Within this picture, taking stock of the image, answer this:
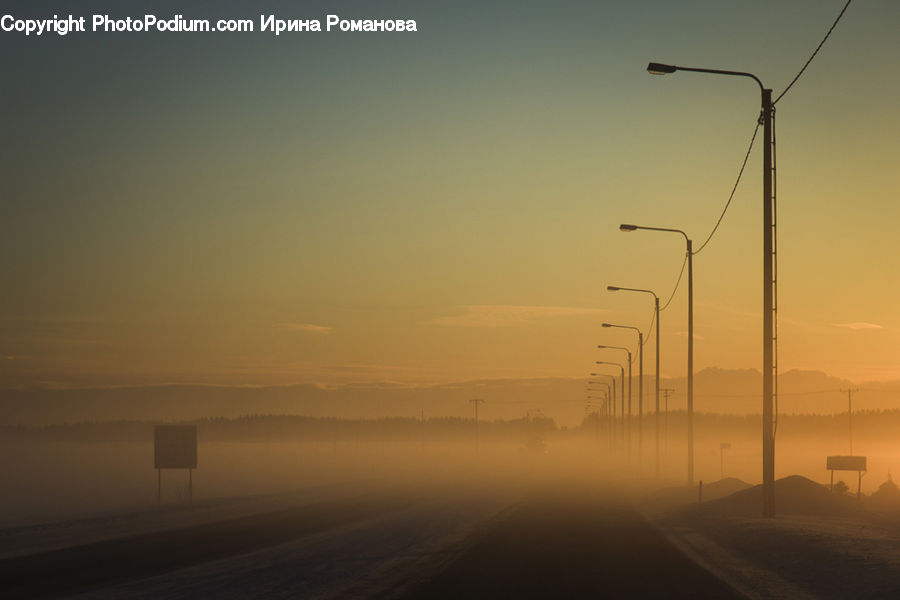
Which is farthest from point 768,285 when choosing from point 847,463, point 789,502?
point 847,463

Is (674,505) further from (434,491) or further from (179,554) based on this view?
(179,554)

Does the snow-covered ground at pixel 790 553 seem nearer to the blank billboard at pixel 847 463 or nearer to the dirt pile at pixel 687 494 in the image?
the dirt pile at pixel 687 494

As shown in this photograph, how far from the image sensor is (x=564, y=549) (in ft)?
92.0

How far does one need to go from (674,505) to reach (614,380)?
108 meters

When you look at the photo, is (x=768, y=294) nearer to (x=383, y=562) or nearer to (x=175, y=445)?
(x=383, y=562)

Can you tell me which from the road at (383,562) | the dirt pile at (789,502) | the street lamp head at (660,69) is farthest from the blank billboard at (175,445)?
the street lamp head at (660,69)

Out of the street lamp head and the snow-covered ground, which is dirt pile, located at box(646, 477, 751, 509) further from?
the street lamp head

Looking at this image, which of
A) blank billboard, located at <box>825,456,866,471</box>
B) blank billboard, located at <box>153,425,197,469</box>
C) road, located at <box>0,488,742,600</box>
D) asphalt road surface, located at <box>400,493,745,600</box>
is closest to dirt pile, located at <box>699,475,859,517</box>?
road, located at <box>0,488,742,600</box>

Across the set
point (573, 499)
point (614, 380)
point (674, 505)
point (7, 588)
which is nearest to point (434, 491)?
point (573, 499)

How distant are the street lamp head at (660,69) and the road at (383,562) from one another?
1364cm

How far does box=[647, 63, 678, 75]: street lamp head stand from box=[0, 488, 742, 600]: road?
1364 cm

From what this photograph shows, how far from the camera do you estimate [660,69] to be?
3095 centimetres

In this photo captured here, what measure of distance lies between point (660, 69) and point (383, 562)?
16312 millimetres

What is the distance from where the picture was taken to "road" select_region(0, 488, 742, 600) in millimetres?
20203
